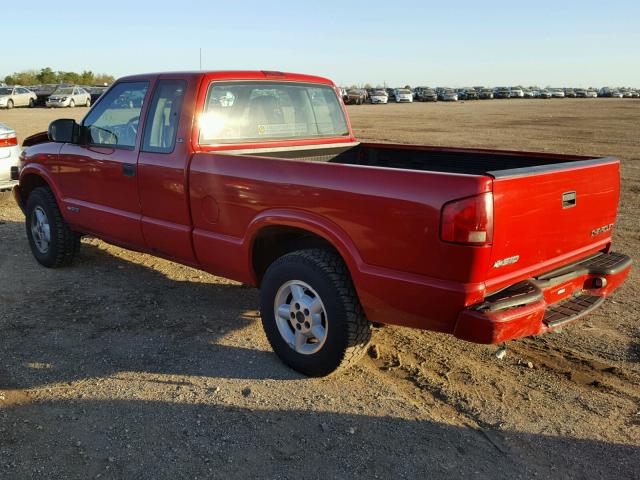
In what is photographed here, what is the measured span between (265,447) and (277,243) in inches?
61.5

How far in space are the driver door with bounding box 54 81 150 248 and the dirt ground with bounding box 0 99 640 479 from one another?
2.28 feet

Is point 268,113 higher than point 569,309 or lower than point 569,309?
higher

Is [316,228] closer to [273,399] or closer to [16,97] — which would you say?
[273,399]

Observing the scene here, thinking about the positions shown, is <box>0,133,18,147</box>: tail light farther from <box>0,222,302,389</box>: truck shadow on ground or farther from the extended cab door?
the extended cab door

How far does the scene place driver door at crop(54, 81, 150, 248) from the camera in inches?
195

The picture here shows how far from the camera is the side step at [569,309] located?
3.41m

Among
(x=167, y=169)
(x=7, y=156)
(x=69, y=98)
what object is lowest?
(x=7, y=156)

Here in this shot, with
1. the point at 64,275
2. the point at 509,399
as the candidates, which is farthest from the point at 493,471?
the point at 64,275

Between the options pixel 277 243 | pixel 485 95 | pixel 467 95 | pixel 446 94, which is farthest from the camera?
pixel 485 95

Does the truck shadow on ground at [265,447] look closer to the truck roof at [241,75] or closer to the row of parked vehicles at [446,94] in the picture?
the truck roof at [241,75]

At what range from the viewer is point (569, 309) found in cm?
361

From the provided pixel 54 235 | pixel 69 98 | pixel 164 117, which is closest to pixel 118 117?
pixel 164 117

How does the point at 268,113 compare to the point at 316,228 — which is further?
the point at 268,113

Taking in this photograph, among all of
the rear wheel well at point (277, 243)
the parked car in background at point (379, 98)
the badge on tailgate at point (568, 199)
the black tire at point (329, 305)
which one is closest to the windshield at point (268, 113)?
the rear wheel well at point (277, 243)
